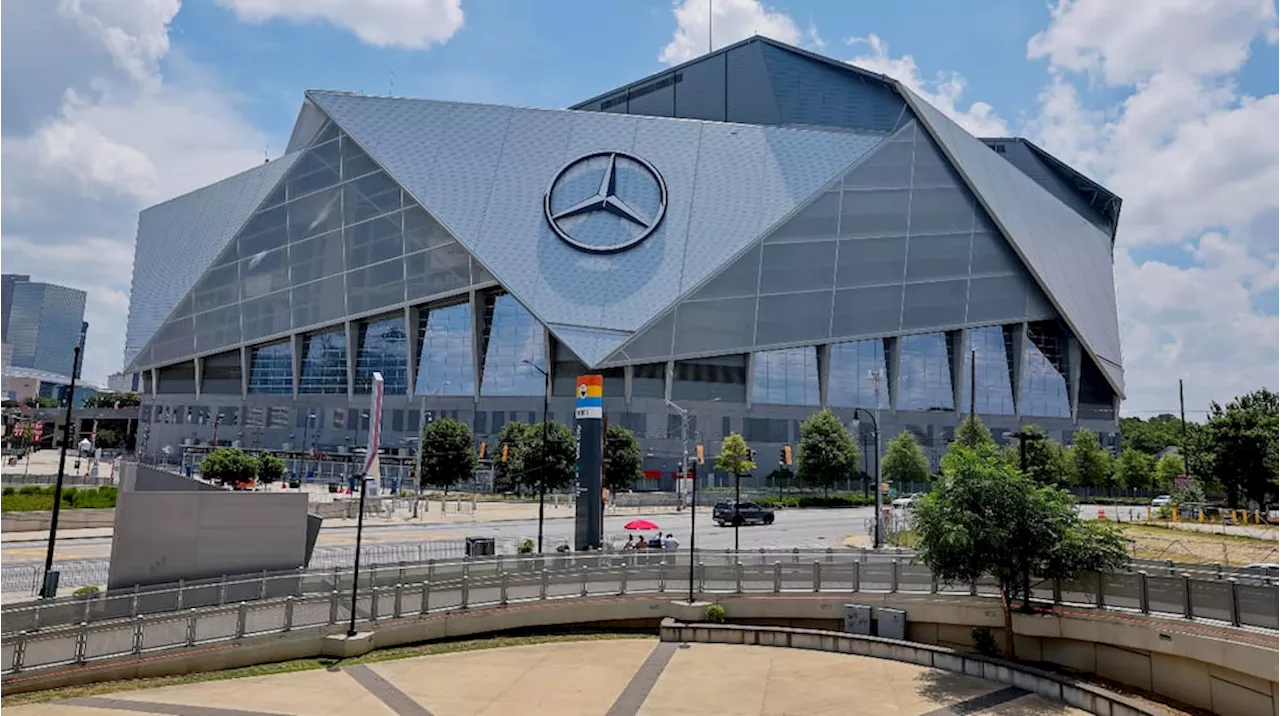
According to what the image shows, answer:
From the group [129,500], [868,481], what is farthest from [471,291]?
[129,500]

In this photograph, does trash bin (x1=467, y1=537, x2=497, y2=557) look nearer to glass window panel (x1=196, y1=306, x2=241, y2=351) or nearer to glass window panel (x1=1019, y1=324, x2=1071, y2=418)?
glass window panel (x1=1019, y1=324, x2=1071, y2=418)

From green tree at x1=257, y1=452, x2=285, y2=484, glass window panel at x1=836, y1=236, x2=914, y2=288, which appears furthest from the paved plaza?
glass window panel at x1=836, y1=236, x2=914, y2=288

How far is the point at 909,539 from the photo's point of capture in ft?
141

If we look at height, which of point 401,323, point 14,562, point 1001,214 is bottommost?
point 14,562

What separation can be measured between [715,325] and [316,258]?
45.9 meters

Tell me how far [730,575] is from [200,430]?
3849 inches

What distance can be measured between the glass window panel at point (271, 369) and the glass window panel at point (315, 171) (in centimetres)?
1870

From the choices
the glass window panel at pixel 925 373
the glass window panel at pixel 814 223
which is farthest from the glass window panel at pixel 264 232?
the glass window panel at pixel 925 373

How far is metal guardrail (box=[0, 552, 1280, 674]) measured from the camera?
18.2 meters

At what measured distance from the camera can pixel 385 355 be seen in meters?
93.4

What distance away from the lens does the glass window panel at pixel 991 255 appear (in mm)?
86938

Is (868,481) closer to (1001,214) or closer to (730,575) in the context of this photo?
(1001,214)

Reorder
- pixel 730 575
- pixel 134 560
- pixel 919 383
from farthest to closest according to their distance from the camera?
pixel 919 383, pixel 730 575, pixel 134 560

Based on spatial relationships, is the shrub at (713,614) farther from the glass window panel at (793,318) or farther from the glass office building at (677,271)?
the glass window panel at (793,318)
